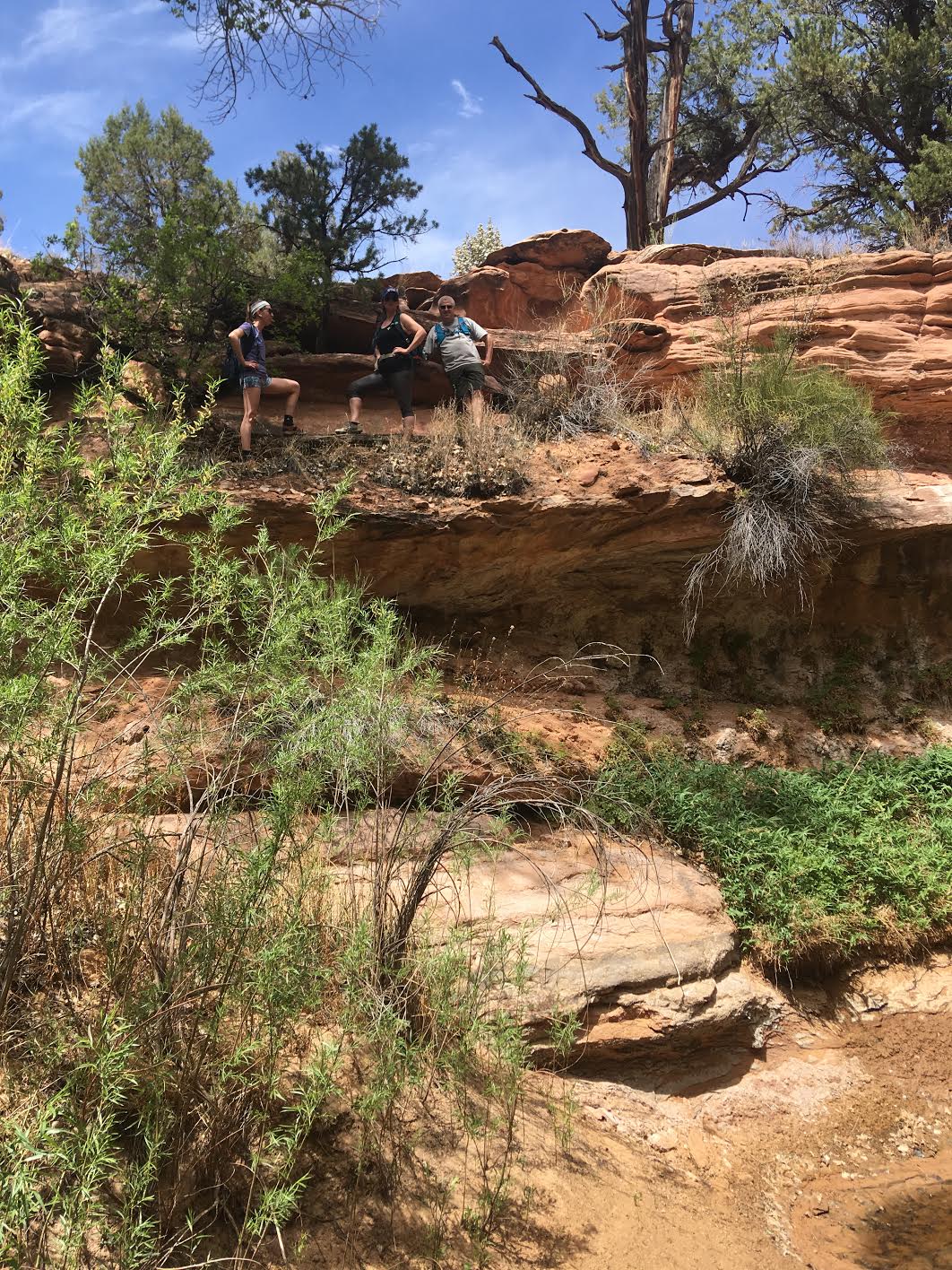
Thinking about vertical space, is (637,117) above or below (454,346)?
above

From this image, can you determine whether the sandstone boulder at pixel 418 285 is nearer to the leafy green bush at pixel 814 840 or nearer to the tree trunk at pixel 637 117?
the tree trunk at pixel 637 117

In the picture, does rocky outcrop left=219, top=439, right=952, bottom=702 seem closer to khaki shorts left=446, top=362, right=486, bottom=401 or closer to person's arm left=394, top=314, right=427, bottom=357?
khaki shorts left=446, top=362, right=486, bottom=401

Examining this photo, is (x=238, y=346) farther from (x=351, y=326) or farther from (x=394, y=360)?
(x=351, y=326)

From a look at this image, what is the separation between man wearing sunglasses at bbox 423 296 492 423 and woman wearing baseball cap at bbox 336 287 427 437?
0.74 feet

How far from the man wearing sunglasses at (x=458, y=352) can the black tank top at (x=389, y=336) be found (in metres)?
0.30

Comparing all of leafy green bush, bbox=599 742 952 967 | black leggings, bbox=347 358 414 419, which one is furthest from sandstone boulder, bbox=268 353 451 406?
leafy green bush, bbox=599 742 952 967

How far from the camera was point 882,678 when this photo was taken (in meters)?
9.06


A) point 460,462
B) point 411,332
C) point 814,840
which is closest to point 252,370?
point 411,332

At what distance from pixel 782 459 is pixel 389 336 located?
4181 millimetres

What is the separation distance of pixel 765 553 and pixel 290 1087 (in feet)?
20.4

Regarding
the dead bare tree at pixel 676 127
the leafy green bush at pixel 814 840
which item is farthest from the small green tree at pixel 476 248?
the leafy green bush at pixel 814 840

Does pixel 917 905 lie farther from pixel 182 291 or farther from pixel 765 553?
pixel 182 291

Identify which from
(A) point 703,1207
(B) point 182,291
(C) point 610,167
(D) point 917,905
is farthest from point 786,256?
(A) point 703,1207

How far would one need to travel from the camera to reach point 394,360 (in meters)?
8.80
